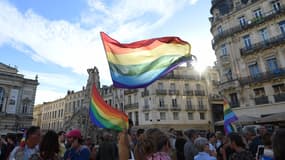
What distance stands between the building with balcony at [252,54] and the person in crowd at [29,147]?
72.4ft

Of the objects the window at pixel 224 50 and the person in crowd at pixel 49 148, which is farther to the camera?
the window at pixel 224 50

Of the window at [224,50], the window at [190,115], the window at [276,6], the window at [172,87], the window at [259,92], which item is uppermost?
the window at [276,6]

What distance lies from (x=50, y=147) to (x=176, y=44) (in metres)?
4.38

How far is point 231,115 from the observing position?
1100 cm

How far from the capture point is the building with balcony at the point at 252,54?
2050 cm

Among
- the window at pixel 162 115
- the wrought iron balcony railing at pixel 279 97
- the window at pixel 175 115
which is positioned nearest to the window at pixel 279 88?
the wrought iron balcony railing at pixel 279 97

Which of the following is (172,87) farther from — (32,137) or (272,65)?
(32,137)

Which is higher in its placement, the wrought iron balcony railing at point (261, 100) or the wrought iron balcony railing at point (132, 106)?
the wrought iron balcony railing at point (132, 106)

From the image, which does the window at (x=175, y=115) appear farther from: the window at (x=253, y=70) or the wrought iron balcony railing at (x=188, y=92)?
the window at (x=253, y=70)

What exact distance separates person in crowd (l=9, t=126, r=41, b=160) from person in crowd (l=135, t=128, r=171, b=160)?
241cm

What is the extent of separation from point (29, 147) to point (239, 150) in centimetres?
403

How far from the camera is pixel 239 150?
3.66 metres

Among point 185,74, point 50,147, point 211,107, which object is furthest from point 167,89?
point 50,147

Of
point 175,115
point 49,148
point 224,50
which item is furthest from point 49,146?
point 175,115
